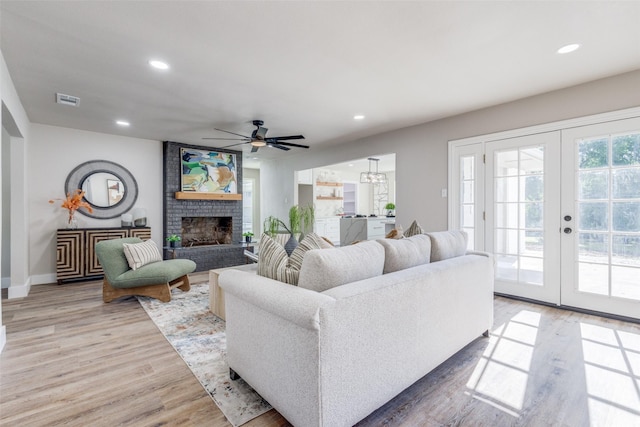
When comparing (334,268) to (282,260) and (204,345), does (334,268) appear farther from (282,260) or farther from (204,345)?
(204,345)

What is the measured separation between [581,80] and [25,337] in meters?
5.83

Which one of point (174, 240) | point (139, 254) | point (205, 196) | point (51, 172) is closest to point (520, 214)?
point (139, 254)

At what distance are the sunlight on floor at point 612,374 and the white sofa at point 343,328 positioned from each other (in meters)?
0.80

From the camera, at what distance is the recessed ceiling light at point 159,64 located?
2698 mm

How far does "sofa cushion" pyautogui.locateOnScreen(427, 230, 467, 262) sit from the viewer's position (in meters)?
2.32

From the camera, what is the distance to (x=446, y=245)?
241cm

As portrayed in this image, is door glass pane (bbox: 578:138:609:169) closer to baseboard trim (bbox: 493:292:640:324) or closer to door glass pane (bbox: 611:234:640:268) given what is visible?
door glass pane (bbox: 611:234:640:268)

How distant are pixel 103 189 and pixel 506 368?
6.05m

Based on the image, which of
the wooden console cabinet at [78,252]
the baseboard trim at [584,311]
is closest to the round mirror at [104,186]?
the wooden console cabinet at [78,252]

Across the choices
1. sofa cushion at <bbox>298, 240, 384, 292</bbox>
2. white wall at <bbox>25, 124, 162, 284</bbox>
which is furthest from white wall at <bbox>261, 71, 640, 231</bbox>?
white wall at <bbox>25, 124, 162, 284</bbox>

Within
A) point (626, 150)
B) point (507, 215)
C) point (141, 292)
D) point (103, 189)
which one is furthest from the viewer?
point (103, 189)

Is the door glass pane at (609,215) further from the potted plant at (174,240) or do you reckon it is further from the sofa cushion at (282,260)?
the potted plant at (174,240)

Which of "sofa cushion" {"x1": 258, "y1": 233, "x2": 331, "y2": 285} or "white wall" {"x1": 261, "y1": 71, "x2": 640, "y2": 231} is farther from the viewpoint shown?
"white wall" {"x1": 261, "y1": 71, "x2": 640, "y2": 231}

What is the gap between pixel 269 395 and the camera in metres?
1.59
